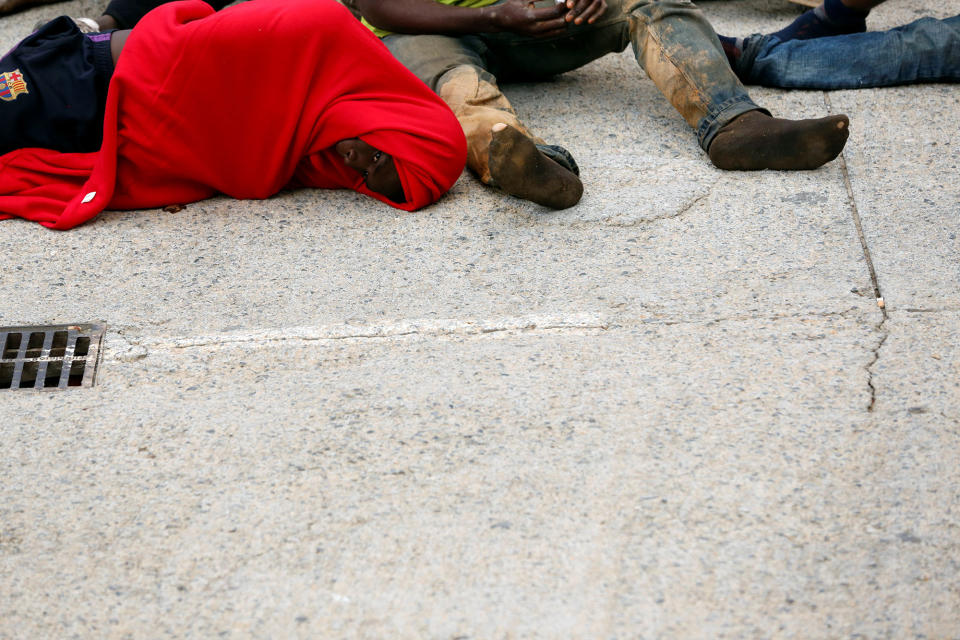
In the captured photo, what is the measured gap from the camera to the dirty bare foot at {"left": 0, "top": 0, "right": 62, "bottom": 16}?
13.9 ft

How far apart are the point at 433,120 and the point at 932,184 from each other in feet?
4.89

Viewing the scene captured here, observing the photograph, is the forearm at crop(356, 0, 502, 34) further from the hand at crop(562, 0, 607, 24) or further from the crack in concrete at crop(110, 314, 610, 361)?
the crack in concrete at crop(110, 314, 610, 361)

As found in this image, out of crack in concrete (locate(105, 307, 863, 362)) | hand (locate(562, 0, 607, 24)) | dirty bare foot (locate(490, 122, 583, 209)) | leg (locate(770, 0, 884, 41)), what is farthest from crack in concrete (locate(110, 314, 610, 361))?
leg (locate(770, 0, 884, 41))

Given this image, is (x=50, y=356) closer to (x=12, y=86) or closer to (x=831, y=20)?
(x=12, y=86)

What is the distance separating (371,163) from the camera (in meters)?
2.61

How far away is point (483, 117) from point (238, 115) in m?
0.76

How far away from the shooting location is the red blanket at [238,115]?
2.51 metres

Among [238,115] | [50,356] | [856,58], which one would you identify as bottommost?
[50,356]

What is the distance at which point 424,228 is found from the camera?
→ 2580 mm

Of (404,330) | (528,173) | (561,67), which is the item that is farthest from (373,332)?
(561,67)

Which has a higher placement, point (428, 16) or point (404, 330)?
point (428, 16)

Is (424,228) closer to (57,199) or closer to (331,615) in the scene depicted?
(57,199)

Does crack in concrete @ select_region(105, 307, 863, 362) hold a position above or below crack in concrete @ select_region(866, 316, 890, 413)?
below

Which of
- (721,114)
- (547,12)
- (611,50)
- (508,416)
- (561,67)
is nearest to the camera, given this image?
(508,416)
